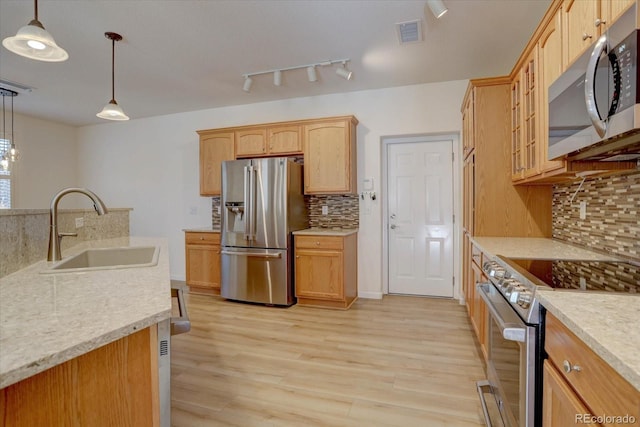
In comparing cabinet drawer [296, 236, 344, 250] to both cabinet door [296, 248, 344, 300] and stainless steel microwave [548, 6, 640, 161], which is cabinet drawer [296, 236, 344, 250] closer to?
cabinet door [296, 248, 344, 300]

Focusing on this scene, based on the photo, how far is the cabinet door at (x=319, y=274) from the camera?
3.39 metres

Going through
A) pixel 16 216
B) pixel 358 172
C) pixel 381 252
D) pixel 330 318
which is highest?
pixel 358 172

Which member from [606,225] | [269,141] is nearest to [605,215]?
[606,225]

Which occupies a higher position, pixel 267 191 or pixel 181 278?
pixel 267 191

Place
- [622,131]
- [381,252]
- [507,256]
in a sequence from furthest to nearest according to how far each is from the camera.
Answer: [381,252], [507,256], [622,131]

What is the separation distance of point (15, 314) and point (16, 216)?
3.33 ft

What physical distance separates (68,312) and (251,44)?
8.73 ft

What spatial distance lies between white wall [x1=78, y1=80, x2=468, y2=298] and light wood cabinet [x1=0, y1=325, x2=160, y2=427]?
3.20m

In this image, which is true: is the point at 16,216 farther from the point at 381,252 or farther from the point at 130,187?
the point at 130,187

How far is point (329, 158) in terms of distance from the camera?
3623mm

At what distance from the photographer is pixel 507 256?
1.69 metres

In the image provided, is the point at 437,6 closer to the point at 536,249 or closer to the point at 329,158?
the point at 536,249

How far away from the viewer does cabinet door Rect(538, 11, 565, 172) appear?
1655 millimetres

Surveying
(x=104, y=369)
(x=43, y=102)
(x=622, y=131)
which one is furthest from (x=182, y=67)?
(x=622, y=131)
